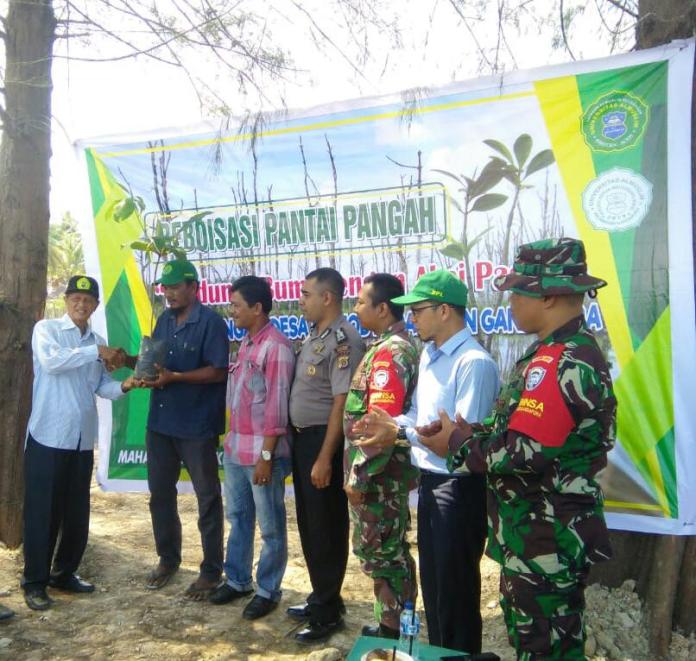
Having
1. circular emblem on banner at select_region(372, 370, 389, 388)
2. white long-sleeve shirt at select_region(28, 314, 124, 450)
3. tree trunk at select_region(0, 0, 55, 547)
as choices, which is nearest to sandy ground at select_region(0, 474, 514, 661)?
tree trunk at select_region(0, 0, 55, 547)

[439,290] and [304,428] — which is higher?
[439,290]

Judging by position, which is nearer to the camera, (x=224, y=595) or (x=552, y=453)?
(x=552, y=453)

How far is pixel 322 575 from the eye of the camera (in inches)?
133

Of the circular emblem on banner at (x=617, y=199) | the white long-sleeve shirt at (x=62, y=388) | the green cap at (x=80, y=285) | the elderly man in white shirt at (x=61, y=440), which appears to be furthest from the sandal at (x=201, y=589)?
the circular emblem on banner at (x=617, y=199)

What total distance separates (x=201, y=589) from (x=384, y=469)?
1560 millimetres

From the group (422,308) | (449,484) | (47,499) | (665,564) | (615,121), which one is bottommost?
(665,564)

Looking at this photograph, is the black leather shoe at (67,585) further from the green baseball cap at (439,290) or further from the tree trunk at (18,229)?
the green baseball cap at (439,290)

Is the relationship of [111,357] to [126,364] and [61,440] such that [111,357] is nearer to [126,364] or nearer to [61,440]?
[126,364]

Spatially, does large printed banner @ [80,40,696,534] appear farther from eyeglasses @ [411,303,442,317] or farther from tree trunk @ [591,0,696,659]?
eyeglasses @ [411,303,442,317]

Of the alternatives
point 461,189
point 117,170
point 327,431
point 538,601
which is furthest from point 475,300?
point 117,170

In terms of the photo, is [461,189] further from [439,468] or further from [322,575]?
[322,575]

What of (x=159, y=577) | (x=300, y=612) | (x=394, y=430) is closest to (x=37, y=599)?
(x=159, y=577)

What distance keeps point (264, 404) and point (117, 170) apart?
6.34ft

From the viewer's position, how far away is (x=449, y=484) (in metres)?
2.61
